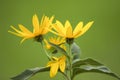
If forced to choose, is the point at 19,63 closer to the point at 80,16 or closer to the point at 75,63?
the point at 80,16

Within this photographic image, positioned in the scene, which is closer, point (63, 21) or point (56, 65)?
point (56, 65)

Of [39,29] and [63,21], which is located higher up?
[63,21]

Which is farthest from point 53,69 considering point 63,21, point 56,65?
point 63,21

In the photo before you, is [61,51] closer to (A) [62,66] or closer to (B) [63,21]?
(A) [62,66]

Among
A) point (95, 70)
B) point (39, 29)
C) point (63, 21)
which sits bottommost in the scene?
point (95, 70)

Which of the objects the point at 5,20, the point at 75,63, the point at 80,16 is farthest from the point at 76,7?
the point at 75,63

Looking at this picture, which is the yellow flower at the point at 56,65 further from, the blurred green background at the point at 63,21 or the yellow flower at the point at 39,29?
the blurred green background at the point at 63,21


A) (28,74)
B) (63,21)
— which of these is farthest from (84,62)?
(63,21)

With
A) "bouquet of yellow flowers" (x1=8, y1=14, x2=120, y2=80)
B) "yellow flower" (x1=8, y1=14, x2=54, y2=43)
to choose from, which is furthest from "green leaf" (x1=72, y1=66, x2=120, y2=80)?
"yellow flower" (x1=8, y1=14, x2=54, y2=43)

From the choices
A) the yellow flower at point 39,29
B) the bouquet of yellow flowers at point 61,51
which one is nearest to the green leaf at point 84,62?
the bouquet of yellow flowers at point 61,51

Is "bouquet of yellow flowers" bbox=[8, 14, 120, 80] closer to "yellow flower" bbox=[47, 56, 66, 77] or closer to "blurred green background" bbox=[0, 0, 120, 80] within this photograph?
"yellow flower" bbox=[47, 56, 66, 77]
